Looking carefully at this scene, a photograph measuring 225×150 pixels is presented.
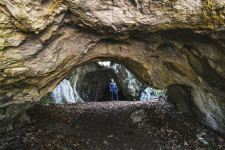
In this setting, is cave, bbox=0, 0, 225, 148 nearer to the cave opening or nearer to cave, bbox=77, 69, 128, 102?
the cave opening

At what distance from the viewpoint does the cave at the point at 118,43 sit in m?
3.88

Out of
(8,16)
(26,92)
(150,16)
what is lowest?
(26,92)

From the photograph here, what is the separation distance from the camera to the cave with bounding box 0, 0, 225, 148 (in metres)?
3.88

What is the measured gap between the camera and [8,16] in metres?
3.40

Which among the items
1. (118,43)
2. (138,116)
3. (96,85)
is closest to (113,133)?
(138,116)

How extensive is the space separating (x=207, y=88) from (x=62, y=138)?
628 cm

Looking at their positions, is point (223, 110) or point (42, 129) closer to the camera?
point (223, 110)

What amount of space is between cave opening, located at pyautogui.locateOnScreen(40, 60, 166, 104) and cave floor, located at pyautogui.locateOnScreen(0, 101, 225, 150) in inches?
170

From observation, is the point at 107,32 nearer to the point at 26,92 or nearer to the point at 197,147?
the point at 26,92

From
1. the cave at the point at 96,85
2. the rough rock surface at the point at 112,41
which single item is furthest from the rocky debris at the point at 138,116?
the cave at the point at 96,85

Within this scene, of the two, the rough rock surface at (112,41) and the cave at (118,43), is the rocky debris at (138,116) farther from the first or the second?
the rough rock surface at (112,41)

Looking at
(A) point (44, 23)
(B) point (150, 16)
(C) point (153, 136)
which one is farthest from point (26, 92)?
(C) point (153, 136)

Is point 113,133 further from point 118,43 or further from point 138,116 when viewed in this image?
point 118,43

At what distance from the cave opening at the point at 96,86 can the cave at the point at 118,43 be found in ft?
18.2
